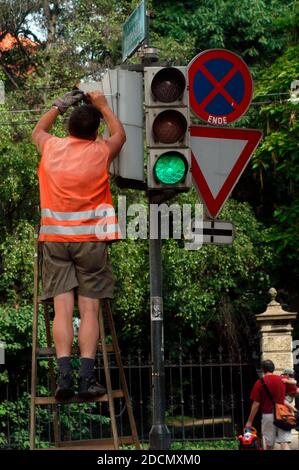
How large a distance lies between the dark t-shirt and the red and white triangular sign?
22.6 feet

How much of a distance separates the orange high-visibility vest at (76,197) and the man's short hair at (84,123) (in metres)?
0.11

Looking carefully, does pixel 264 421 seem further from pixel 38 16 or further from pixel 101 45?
pixel 38 16

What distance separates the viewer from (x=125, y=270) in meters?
22.3

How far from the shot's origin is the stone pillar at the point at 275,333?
20406 mm

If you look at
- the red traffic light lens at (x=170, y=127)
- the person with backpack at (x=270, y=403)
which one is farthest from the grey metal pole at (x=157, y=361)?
the person with backpack at (x=270, y=403)

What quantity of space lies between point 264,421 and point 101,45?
1450 cm

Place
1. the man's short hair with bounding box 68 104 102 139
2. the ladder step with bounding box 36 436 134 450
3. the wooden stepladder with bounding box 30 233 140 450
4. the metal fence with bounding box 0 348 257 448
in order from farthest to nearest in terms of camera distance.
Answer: the metal fence with bounding box 0 348 257 448 → the ladder step with bounding box 36 436 134 450 → the man's short hair with bounding box 68 104 102 139 → the wooden stepladder with bounding box 30 233 140 450

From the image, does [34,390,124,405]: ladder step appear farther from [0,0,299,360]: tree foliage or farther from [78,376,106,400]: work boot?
[0,0,299,360]: tree foliage

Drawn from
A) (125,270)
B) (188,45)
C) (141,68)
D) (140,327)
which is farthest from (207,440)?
(141,68)

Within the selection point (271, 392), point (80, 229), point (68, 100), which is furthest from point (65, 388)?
point (271, 392)

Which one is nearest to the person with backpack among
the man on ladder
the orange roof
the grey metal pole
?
the grey metal pole

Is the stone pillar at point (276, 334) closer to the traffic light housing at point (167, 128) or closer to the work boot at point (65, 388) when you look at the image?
the traffic light housing at point (167, 128)

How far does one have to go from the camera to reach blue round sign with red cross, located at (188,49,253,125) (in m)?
7.92

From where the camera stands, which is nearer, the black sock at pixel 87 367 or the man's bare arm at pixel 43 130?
the black sock at pixel 87 367
